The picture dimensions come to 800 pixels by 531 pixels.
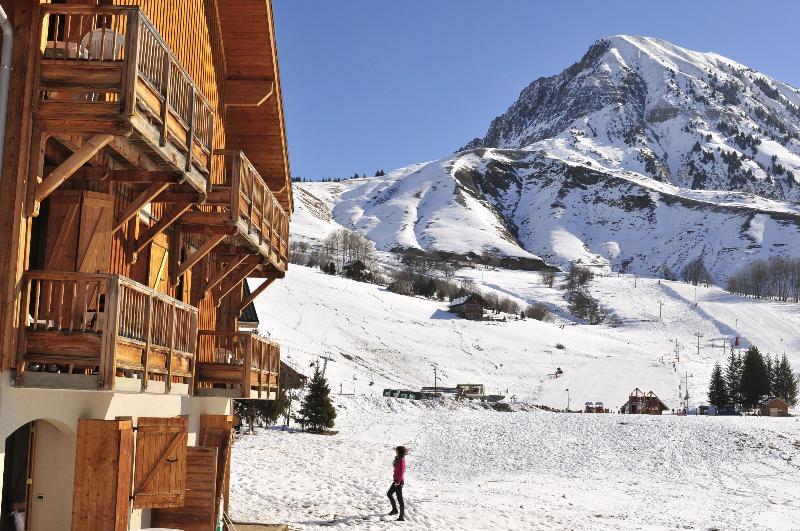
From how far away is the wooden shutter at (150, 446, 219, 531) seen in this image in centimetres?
1415

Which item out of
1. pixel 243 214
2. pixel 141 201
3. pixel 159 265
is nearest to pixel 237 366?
pixel 159 265

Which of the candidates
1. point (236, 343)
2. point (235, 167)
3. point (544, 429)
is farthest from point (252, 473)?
point (544, 429)

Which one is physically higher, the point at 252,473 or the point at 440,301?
the point at 440,301

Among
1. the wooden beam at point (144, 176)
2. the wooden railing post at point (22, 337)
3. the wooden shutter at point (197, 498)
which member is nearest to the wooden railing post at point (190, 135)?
the wooden beam at point (144, 176)

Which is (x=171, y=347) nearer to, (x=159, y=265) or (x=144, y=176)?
(x=144, y=176)

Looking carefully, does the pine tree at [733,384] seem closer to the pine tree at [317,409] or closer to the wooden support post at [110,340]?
the pine tree at [317,409]

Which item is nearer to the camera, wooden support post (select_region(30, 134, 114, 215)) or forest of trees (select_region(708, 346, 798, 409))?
wooden support post (select_region(30, 134, 114, 215))

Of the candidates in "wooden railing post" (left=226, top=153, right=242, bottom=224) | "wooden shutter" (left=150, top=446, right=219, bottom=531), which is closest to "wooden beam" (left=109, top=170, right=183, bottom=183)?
"wooden railing post" (left=226, top=153, right=242, bottom=224)

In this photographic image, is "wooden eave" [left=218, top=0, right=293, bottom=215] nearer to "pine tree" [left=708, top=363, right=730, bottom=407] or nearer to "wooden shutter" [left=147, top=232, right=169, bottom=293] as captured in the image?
"wooden shutter" [left=147, top=232, right=169, bottom=293]

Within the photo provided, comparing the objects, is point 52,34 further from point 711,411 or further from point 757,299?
point 757,299

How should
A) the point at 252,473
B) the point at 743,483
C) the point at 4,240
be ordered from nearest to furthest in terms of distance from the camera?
the point at 4,240
the point at 252,473
the point at 743,483

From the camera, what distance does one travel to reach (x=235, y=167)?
1446cm

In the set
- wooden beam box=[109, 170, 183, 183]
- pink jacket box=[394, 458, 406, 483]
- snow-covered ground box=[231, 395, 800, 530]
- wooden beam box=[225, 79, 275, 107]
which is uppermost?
wooden beam box=[225, 79, 275, 107]

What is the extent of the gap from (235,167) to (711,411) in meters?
69.3
